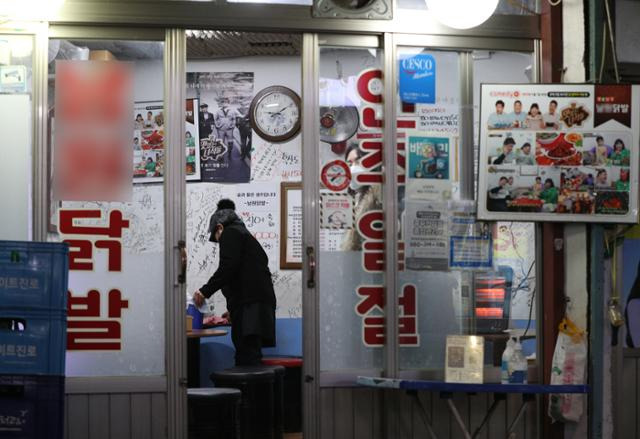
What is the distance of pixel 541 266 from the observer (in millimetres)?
6742

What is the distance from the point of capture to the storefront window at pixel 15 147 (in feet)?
20.1

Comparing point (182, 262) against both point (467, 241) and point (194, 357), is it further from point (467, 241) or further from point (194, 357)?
point (194, 357)

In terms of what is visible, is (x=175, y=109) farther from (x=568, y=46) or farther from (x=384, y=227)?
(x=568, y=46)

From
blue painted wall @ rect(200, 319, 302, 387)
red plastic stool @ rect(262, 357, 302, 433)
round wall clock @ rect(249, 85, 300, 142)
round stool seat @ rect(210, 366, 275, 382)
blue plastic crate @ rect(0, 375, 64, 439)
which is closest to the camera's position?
blue plastic crate @ rect(0, 375, 64, 439)

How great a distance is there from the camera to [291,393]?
8969 millimetres

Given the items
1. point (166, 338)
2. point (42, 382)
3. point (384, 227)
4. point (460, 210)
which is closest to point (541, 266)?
point (460, 210)

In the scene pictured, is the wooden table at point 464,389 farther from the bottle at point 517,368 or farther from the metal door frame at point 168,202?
the metal door frame at point 168,202

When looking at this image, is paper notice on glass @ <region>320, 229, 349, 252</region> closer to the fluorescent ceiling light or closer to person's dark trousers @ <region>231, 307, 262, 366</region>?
the fluorescent ceiling light

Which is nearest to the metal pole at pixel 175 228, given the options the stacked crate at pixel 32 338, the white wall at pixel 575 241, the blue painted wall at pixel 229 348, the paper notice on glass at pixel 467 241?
the stacked crate at pixel 32 338

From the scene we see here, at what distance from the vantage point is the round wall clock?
9.91m

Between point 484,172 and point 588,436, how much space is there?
187 centimetres

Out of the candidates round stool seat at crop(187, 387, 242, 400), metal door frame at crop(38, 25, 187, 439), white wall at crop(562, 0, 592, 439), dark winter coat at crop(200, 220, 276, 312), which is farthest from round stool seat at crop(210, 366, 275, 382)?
white wall at crop(562, 0, 592, 439)

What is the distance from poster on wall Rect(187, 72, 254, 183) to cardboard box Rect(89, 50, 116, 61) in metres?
3.60

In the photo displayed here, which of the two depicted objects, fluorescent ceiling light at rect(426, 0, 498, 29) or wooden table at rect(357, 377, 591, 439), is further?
fluorescent ceiling light at rect(426, 0, 498, 29)
